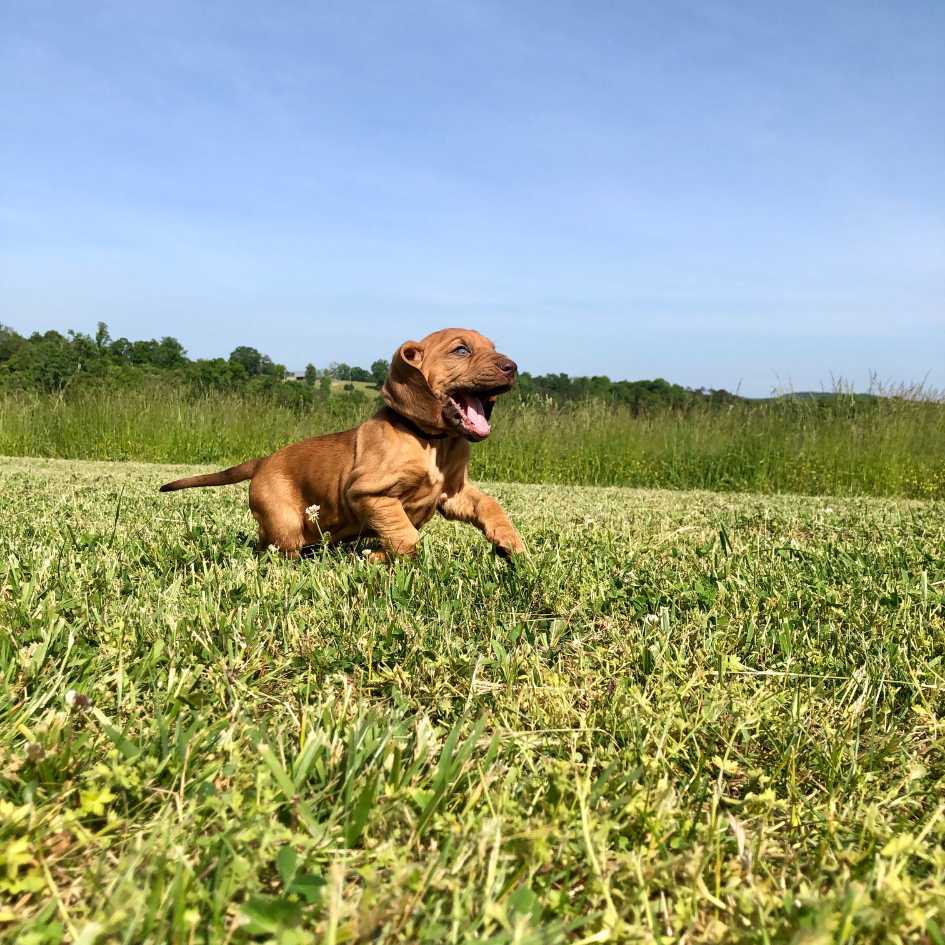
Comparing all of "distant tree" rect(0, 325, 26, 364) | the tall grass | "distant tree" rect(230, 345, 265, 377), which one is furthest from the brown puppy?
"distant tree" rect(0, 325, 26, 364)

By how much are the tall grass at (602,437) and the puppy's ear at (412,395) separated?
831 cm

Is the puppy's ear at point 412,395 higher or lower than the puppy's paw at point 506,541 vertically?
higher

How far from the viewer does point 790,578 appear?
276 centimetres

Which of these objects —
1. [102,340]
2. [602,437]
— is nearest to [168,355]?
[102,340]

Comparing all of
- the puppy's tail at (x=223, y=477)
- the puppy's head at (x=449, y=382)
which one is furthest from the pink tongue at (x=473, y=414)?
the puppy's tail at (x=223, y=477)

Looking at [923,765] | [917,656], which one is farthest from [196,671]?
[917,656]

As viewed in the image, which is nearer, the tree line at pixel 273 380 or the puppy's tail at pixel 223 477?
the puppy's tail at pixel 223 477

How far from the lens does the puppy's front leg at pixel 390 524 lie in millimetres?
2992

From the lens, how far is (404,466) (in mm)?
2990

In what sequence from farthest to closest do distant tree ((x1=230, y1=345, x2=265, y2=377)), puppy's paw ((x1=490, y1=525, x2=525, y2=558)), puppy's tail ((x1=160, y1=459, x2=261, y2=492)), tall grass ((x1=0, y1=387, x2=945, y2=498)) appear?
distant tree ((x1=230, y1=345, x2=265, y2=377)) → tall grass ((x1=0, y1=387, x2=945, y2=498)) → puppy's tail ((x1=160, y1=459, x2=261, y2=492)) → puppy's paw ((x1=490, y1=525, x2=525, y2=558))

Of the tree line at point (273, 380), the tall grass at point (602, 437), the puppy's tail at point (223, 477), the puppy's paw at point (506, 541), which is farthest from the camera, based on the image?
the tree line at point (273, 380)

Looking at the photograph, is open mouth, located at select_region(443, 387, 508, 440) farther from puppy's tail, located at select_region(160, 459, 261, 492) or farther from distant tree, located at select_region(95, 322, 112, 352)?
distant tree, located at select_region(95, 322, 112, 352)

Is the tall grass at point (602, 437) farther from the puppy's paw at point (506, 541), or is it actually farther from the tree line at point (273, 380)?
the puppy's paw at point (506, 541)

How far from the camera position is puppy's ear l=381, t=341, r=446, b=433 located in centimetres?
302
